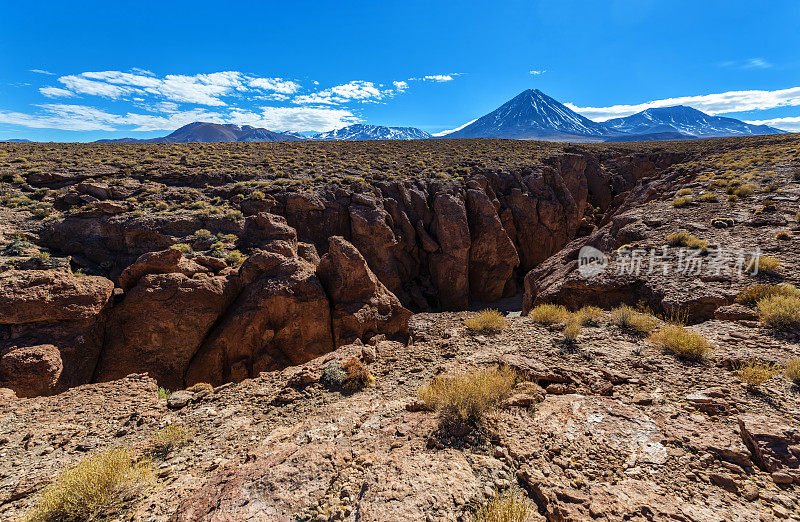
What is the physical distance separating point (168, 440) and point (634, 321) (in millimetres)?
8224

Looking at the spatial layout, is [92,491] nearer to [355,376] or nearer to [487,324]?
[355,376]

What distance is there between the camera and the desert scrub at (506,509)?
97.6 inches

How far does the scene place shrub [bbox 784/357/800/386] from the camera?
3.82 meters

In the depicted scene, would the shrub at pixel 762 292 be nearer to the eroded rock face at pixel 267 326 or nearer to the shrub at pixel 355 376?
the shrub at pixel 355 376

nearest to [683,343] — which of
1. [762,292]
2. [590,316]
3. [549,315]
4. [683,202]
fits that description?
[590,316]

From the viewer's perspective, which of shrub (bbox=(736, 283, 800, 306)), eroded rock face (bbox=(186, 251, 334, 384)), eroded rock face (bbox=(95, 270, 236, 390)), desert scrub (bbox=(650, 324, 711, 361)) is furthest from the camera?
eroded rock face (bbox=(186, 251, 334, 384))

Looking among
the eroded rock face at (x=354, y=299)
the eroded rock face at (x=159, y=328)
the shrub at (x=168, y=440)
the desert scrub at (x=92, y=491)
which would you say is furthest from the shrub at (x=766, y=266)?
the eroded rock face at (x=159, y=328)

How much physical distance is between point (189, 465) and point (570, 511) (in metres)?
4.24

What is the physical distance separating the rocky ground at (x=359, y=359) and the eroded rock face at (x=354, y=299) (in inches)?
3.0

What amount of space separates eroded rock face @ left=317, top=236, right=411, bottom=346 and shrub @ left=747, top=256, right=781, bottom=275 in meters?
8.84

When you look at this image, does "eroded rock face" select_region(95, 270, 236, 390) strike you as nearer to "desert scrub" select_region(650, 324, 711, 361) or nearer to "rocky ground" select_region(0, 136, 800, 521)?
"rocky ground" select_region(0, 136, 800, 521)

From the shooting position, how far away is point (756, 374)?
390 centimetres

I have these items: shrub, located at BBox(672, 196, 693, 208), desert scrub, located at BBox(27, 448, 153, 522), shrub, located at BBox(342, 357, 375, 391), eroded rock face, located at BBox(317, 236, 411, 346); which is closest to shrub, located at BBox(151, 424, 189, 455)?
desert scrub, located at BBox(27, 448, 153, 522)

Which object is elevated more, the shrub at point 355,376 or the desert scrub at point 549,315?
the desert scrub at point 549,315
